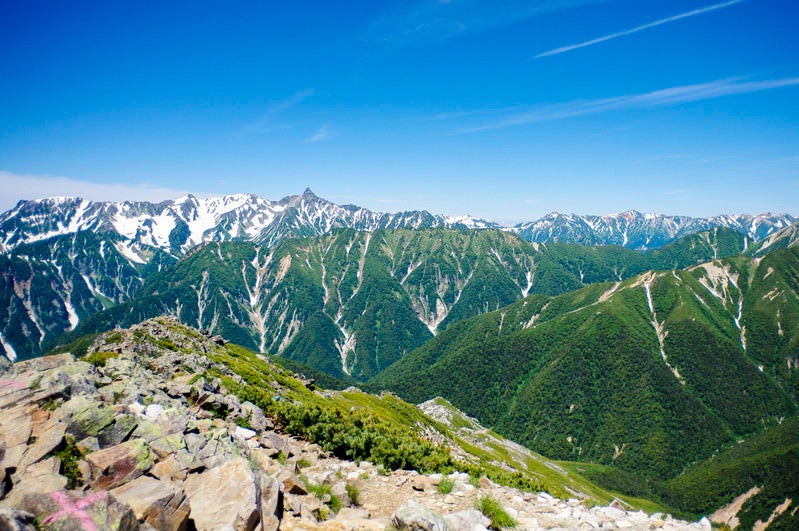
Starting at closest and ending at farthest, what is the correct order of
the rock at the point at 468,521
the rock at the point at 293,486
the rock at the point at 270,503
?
the rock at the point at 270,503 < the rock at the point at 468,521 < the rock at the point at 293,486

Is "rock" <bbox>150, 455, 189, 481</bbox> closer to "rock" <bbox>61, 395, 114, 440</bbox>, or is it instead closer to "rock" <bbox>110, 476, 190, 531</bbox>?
"rock" <bbox>110, 476, 190, 531</bbox>

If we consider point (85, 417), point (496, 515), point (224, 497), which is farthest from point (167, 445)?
point (496, 515)

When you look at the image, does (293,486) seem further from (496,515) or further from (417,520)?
(496,515)

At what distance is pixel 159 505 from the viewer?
11969 millimetres

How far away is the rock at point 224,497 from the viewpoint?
12.8m

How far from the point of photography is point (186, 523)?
489 inches

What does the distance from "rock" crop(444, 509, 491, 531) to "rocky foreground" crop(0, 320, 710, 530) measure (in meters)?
0.06

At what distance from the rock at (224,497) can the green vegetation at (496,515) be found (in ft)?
29.9

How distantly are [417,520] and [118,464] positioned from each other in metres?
10.6

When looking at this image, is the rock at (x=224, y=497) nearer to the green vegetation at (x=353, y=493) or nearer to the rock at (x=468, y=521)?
the green vegetation at (x=353, y=493)

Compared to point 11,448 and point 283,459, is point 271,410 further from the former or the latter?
point 11,448

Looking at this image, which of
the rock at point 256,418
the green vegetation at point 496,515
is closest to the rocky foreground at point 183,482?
the green vegetation at point 496,515

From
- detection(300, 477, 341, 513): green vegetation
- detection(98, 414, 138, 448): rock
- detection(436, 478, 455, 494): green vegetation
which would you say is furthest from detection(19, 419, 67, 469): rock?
detection(436, 478, 455, 494): green vegetation

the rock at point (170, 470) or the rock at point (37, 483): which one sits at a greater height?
the rock at point (37, 483)
